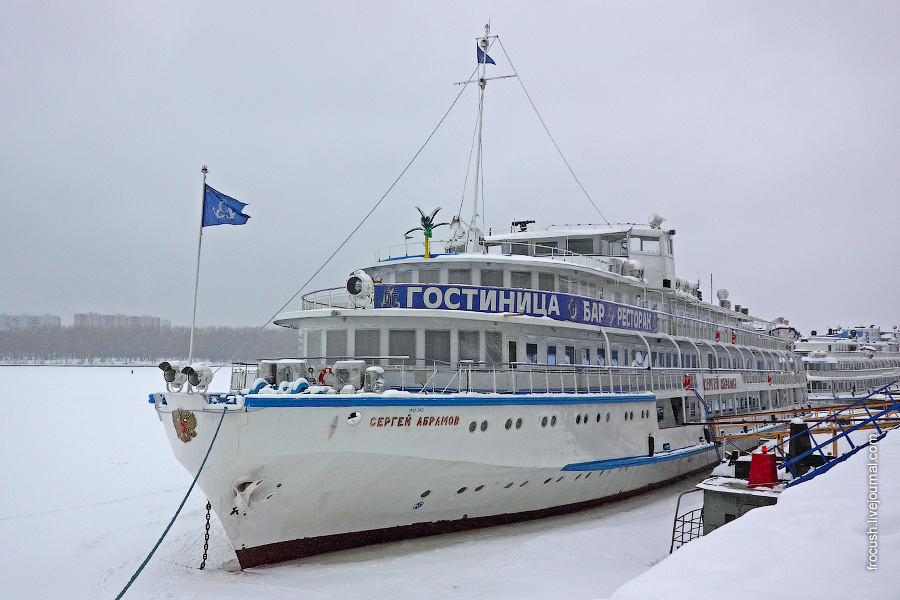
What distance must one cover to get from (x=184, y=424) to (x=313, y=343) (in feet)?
14.6

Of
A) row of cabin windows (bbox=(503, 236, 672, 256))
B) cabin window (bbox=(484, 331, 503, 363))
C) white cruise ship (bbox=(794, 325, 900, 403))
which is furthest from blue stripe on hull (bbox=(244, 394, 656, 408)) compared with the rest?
white cruise ship (bbox=(794, 325, 900, 403))

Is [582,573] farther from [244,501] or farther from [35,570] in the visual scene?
[35,570]

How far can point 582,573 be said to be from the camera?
1145 centimetres

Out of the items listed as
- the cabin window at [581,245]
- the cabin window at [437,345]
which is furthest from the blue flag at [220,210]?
the cabin window at [581,245]

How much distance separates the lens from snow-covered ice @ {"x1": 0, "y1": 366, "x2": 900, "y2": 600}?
5531 millimetres

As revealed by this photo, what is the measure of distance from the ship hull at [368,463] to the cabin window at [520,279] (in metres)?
3.81

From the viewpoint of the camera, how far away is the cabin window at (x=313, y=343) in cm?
1577

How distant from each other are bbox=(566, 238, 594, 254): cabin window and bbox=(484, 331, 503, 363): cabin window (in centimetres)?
1011

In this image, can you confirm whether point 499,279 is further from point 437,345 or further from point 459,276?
point 437,345

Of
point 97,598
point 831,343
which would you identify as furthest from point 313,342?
point 831,343

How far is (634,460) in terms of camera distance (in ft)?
57.7

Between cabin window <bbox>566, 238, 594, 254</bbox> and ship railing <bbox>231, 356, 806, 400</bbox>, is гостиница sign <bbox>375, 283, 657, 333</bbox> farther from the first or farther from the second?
cabin window <bbox>566, 238, 594, 254</bbox>

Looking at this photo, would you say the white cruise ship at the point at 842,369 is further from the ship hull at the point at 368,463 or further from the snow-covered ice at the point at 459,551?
the ship hull at the point at 368,463

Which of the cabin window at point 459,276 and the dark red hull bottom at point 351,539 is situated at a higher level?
the cabin window at point 459,276
